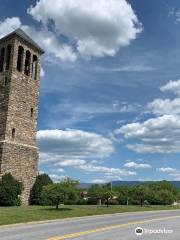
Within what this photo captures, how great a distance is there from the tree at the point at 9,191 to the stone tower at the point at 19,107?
1282 millimetres

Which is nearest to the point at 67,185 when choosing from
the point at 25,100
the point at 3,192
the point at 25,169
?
the point at 3,192

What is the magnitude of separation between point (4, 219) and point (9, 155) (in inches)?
722

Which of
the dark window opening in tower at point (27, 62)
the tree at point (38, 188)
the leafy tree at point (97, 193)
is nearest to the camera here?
the tree at point (38, 188)

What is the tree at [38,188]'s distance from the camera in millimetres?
39472

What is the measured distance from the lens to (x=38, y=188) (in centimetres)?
3991

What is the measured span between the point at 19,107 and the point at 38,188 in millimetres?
9688

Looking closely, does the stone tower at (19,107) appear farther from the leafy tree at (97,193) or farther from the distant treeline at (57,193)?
the leafy tree at (97,193)

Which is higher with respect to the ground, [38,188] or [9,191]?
[38,188]

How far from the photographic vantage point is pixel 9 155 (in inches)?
1497

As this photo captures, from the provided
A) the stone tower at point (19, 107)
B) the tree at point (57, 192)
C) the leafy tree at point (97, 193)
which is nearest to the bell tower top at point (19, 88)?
the stone tower at point (19, 107)

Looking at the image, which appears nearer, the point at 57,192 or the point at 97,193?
the point at 57,192

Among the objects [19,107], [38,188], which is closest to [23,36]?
[19,107]

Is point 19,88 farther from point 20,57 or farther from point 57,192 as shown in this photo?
point 57,192

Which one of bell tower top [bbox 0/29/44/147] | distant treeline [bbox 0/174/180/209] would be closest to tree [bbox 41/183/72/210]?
distant treeline [bbox 0/174/180/209]
